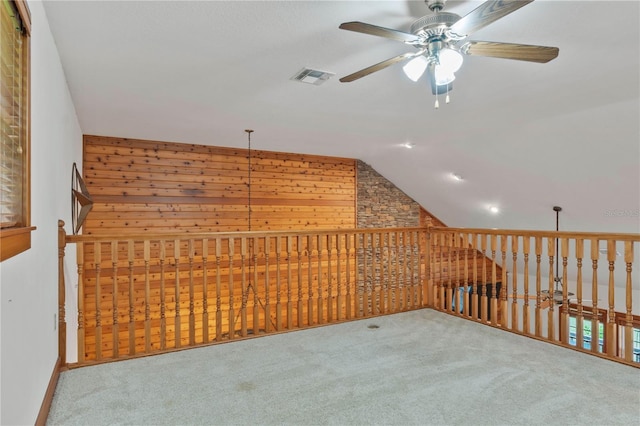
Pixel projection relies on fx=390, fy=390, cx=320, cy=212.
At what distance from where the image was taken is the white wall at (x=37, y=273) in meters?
1.40

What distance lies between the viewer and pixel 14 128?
59.1 inches

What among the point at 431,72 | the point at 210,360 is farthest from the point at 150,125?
the point at 431,72

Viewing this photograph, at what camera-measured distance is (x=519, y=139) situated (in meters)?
4.93

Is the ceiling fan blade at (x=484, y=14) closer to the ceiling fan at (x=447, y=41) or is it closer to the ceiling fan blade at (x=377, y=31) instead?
the ceiling fan at (x=447, y=41)

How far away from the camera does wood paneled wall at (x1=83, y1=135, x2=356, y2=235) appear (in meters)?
5.48

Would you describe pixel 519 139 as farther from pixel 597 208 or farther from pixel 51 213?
pixel 51 213

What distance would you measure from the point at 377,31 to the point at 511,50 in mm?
720

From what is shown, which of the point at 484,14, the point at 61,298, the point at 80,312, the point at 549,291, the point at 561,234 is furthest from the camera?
the point at 549,291

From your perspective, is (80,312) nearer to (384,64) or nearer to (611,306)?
(384,64)

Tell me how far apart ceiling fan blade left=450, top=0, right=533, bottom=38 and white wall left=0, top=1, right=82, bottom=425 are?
6.56 ft

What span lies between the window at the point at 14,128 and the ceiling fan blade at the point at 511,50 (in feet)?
6.69

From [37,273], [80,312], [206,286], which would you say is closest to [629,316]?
[206,286]

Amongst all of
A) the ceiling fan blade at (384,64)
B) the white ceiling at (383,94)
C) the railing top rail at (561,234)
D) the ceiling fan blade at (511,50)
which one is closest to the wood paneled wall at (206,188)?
the white ceiling at (383,94)

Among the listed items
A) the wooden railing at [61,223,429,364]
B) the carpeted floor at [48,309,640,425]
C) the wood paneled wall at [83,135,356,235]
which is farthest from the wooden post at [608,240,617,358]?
the wood paneled wall at [83,135,356,235]
